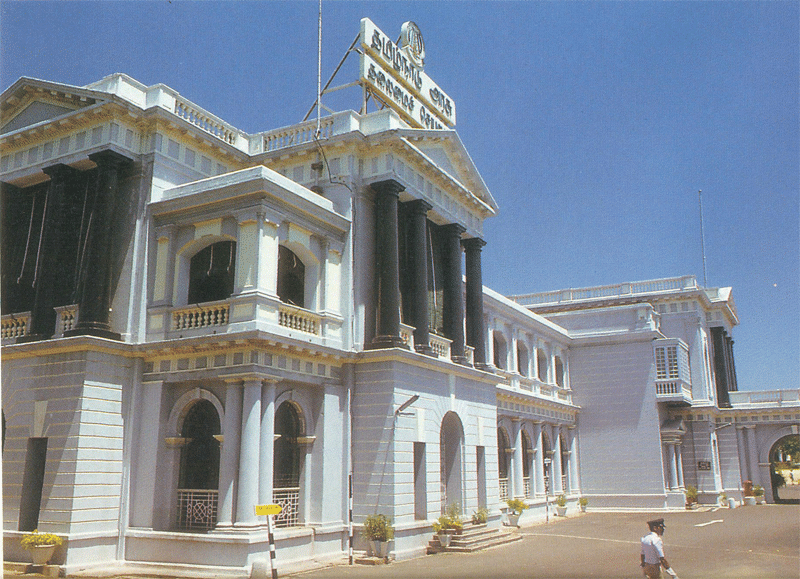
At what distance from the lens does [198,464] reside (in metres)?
19.3

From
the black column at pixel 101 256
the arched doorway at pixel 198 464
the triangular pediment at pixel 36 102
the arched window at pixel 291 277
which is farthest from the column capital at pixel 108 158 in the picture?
the arched doorway at pixel 198 464

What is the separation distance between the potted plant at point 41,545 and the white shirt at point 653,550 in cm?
1270

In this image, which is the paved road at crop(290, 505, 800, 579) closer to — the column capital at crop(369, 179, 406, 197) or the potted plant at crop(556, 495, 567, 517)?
the potted plant at crop(556, 495, 567, 517)

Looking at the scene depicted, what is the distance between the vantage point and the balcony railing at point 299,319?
19094 mm

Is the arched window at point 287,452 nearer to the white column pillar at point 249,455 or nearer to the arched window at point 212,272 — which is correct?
the white column pillar at point 249,455

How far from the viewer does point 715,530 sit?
27.5m

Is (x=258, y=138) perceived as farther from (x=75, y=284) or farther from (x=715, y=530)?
(x=715, y=530)

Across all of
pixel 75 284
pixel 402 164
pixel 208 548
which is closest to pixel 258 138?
pixel 402 164

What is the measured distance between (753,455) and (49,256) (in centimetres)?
4185

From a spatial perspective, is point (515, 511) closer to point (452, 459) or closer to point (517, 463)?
point (517, 463)

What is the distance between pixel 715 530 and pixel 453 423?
461 inches

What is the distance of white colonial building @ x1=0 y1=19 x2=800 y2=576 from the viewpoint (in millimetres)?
17688

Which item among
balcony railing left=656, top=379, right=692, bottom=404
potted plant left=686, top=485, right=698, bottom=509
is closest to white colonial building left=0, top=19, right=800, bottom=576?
balcony railing left=656, top=379, right=692, bottom=404

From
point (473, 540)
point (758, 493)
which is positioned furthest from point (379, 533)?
point (758, 493)
